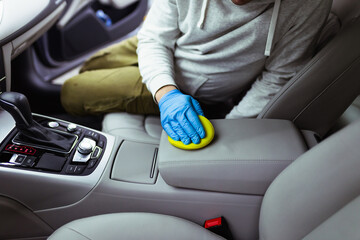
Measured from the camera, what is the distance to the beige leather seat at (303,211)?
0.52 m

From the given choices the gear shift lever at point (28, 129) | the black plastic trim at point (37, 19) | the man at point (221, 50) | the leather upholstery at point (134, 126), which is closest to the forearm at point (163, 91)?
the man at point (221, 50)

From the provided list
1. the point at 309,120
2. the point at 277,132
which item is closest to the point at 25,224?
the point at 277,132

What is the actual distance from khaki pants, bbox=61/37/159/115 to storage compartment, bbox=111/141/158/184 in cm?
18

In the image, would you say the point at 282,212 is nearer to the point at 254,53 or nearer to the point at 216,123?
the point at 216,123

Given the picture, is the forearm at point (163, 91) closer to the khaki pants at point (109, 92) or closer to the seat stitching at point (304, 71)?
the khaki pants at point (109, 92)

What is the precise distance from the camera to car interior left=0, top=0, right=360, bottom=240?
2.04ft

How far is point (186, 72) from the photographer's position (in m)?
0.99

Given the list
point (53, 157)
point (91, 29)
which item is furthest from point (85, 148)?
point (91, 29)

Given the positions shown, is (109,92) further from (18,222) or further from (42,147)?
(18,222)

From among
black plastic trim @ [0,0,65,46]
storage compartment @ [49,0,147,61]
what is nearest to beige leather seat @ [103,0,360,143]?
black plastic trim @ [0,0,65,46]

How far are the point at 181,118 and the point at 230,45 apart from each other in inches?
9.3

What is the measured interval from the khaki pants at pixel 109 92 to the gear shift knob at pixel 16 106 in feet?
0.92

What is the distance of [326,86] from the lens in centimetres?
80

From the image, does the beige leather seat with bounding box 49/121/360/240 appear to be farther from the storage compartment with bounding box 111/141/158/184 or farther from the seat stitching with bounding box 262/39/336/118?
the seat stitching with bounding box 262/39/336/118
